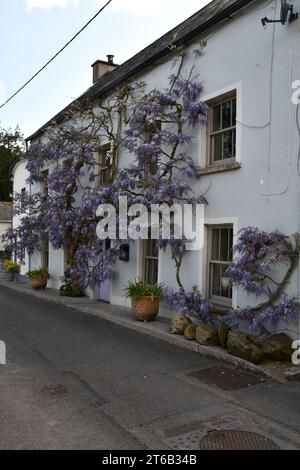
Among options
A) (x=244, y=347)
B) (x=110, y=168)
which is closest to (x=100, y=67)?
(x=110, y=168)

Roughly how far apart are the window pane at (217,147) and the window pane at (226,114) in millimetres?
273

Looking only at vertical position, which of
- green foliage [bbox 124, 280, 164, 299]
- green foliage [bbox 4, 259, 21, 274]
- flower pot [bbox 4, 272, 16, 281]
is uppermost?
green foliage [bbox 124, 280, 164, 299]

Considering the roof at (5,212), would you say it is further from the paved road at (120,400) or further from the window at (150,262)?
the paved road at (120,400)

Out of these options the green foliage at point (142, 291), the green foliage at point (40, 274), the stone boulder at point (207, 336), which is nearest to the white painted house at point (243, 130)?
the green foliage at point (142, 291)

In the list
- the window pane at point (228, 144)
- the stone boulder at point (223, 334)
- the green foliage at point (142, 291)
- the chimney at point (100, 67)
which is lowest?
the stone boulder at point (223, 334)

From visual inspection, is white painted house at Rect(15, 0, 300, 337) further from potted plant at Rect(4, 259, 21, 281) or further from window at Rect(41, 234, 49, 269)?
potted plant at Rect(4, 259, 21, 281)

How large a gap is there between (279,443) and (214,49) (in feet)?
25.7

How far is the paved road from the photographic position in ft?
15.7

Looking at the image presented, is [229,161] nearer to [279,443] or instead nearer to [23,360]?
[23,360]

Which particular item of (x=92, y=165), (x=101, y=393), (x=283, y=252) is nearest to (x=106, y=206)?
(x=92, y=165)

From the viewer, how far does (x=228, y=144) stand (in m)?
9.70

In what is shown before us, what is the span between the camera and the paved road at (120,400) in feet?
15.7

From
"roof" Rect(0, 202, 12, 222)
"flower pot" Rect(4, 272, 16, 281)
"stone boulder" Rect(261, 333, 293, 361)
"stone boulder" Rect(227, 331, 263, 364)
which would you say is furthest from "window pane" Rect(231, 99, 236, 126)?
"roof" Rect(0, 202, 12, 222)

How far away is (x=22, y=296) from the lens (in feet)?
52.9
